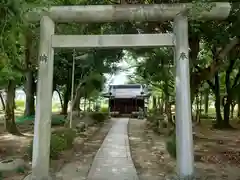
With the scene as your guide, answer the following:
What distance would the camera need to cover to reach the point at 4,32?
3752mm

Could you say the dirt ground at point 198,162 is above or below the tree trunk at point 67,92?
below

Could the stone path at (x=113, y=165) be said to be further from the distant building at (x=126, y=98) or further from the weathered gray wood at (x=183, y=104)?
the distant building at (x=126, y=98)

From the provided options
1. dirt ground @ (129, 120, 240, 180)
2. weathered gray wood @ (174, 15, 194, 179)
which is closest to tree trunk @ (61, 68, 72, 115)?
dirt ground @ (129, 120, 240, 180)

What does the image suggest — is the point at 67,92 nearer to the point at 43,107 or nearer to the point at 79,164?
the point at 79,164

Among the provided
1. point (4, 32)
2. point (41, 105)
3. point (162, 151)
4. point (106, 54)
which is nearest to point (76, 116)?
point (106, 54)

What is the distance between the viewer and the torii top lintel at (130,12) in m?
5.95

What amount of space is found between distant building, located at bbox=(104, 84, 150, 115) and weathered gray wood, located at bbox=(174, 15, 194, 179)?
20067 millimetres

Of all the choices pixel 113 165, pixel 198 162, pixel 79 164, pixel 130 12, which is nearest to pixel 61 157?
pixel 79 164

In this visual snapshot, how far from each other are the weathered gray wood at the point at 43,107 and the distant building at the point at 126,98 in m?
20.2

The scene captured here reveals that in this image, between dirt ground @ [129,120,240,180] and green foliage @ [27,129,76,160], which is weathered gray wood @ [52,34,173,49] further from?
green foliage @ [27,129,76,160]

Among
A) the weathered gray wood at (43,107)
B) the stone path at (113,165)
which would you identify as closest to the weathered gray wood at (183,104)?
the stone path at (113,165)

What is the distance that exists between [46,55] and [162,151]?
16.7 feet

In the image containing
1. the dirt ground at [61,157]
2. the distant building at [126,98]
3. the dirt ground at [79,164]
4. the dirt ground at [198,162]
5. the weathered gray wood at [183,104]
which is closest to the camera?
the weathered gray wood at [183,104]

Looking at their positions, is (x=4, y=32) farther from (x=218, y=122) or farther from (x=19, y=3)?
(x=218, y=122)
